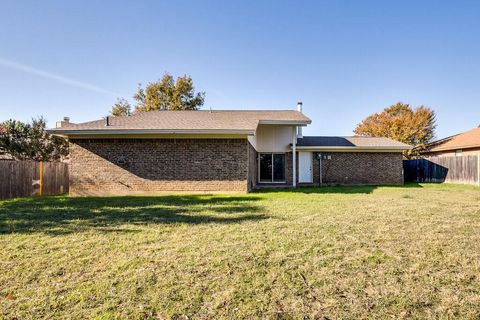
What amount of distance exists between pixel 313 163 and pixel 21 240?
15192mm

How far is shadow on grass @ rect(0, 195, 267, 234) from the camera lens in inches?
236

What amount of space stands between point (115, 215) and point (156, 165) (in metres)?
4.81

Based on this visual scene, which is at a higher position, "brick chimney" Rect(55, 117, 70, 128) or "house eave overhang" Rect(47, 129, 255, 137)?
"brick chimney" Rect(55, 117, 70, 128)

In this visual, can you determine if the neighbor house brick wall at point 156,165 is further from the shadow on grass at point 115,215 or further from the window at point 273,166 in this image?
the window at point 273,166

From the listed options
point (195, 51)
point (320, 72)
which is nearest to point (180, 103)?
point (195, 51)

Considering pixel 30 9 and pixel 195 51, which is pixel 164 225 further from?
pixel 195 51

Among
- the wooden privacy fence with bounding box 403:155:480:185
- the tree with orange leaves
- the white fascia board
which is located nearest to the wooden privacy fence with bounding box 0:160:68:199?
the white fascia board

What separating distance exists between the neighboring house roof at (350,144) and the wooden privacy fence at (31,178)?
512 inches

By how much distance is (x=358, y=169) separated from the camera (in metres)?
17.5

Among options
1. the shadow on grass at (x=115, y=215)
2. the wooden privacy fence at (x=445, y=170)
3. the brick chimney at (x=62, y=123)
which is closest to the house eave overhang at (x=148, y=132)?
the brick chimney at (x=62, y=123)

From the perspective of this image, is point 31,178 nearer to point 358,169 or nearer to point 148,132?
point 148,132

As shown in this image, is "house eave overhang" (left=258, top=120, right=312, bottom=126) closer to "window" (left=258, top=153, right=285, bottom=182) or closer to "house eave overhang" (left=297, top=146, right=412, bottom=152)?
"house eave overhang" (left=297, top=146, right=412, bottom=152)

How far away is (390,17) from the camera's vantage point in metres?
12.9

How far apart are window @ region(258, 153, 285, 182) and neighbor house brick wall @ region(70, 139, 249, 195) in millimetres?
5683
